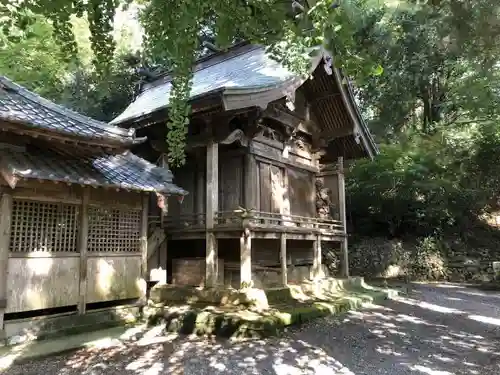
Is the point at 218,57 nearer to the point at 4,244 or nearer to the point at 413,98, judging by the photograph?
the point at 4,244

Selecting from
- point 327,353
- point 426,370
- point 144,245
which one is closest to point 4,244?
point 144,245

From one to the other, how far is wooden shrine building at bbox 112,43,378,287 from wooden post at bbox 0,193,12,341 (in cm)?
387

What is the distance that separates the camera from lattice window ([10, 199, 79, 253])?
22.8ft

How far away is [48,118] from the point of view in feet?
23.7

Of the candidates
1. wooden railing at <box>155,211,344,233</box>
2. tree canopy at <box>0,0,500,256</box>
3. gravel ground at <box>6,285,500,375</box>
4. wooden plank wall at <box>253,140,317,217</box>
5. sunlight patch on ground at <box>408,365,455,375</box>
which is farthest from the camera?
tree canopy at <box>0,0,500,256</box>

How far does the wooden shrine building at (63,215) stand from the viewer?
6.69m

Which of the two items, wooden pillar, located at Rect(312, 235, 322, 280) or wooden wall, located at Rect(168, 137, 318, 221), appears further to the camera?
wooden pillar, located at Rect(312, 235, 322, 280)

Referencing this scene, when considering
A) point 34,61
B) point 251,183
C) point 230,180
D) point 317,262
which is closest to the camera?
point 251,183

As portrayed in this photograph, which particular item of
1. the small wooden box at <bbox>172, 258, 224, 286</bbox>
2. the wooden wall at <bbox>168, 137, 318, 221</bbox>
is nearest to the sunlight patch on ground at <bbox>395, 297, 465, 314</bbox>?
the wooden wall at <bbox>168, 137, 318, 221</bbox>

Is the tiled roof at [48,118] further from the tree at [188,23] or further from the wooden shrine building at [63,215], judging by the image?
the tree at [188,23]

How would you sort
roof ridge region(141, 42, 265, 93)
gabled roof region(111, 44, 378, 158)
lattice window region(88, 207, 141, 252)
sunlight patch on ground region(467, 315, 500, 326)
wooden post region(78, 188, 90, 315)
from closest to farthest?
wooden post region(78, 188, 90, 315) → lattice window region(88, 207, 141, 252) → gabled roof region(111, 44, 378, 158) → sunlight patch on ground region(467, 315, 500, 326) → roof ridge region(141, 42, 265, 93)

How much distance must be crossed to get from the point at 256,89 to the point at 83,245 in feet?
15.6

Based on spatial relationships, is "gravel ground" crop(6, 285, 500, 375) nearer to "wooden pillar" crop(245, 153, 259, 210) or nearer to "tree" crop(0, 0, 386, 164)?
"wooden pillar" crop(245, 153, 259, 210)

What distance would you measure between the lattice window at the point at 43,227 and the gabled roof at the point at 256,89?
3261 millimetres
